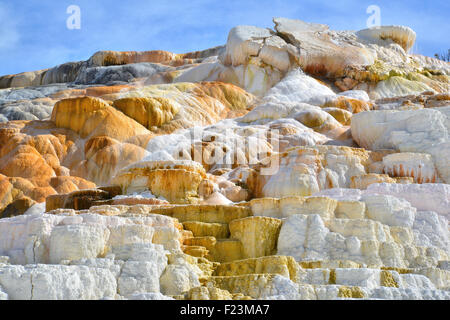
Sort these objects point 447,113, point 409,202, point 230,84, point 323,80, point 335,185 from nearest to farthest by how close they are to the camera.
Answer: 1. point 409,202
2. point 335,185
3. point 447,113
4. point 230,84
5. point 323,80

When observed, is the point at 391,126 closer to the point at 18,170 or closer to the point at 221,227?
the point at 221,227

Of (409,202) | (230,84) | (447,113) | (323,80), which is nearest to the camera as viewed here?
(409,202)

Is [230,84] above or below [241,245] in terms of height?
above

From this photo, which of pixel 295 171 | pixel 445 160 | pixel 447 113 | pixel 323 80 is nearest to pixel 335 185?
pixel 295 171

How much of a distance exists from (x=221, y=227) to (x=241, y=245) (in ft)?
1.93

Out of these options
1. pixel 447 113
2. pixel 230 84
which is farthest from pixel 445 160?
pixel 230 84

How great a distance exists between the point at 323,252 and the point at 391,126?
6.98 m

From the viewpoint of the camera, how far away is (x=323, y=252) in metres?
7.75

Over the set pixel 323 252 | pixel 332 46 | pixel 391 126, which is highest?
pixel 332 46

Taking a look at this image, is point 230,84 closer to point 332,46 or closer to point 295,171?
point 332,46

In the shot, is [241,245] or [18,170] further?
[18,170]

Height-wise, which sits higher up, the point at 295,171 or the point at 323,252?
the point at 295,171

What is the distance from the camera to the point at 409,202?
944 cm

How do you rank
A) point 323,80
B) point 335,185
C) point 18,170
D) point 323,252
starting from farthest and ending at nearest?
point 323,80
point 18,170
point 335,185
point 323,252
